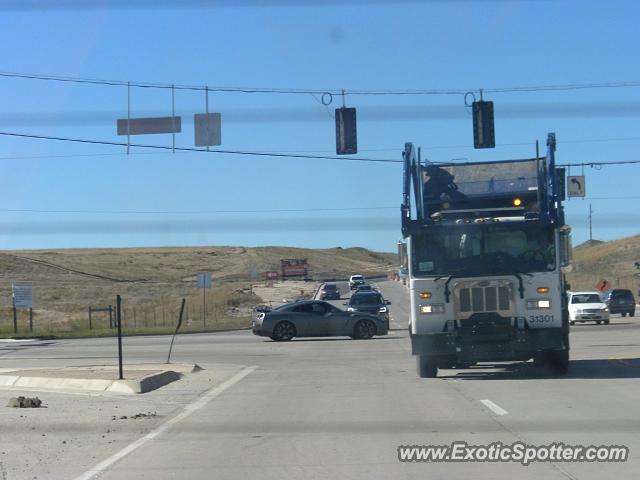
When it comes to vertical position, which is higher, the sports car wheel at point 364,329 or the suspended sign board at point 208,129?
the suspended sign board at point 208,129

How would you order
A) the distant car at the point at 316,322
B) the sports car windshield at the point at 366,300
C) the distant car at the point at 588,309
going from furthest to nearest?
the distant car at the point at 588,309 → the sports car windshield at the point at 366,300 → the distant car at the point at 316,322

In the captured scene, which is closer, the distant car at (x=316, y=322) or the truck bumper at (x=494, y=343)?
the truck bumper at (x=494, y=343)

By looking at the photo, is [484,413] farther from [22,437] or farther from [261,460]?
[22,437]

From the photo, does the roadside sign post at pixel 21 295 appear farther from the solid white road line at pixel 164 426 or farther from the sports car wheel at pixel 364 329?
the solid white road line at pixel 164 426

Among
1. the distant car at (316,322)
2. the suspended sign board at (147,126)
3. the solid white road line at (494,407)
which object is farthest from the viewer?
the distant car at (316,322)

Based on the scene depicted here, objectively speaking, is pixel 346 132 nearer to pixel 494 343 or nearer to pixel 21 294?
pixel 494 343

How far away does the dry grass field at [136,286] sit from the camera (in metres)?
53.7

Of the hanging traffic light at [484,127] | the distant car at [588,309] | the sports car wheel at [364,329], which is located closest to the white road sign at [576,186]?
the distant car at [588,309]

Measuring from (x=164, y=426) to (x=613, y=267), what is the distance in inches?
3819

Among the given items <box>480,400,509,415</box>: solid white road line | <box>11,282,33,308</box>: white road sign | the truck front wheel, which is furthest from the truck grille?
<box>11,282,33,308</box>: white road sign

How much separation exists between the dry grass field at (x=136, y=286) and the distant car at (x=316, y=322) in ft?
41.2

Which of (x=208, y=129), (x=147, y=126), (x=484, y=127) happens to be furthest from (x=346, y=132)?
(x=147, y=126)

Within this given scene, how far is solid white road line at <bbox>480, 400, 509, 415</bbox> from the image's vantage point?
42.9 feet

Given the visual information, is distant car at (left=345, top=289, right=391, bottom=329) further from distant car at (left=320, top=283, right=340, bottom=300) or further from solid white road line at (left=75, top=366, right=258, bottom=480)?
distant car at (left=320, top=283, right=340, bottom=300)
